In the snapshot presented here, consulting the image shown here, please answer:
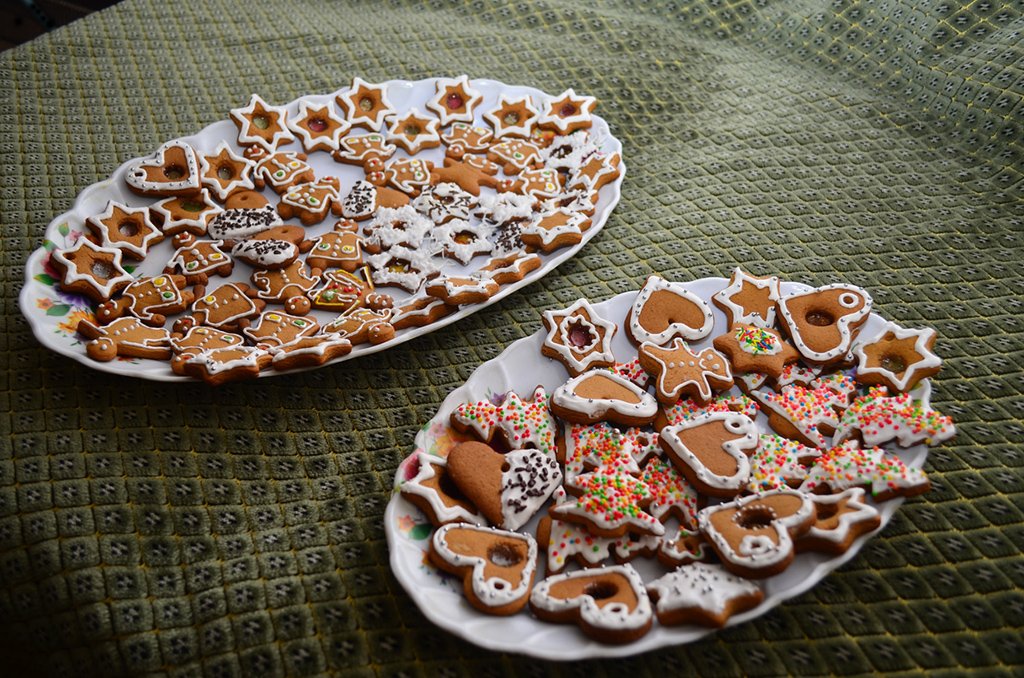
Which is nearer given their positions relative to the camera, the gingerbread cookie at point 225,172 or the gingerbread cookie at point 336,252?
the gingerbread cookie at point 336,252

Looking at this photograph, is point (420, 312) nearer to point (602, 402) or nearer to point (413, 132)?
point (602, 402)

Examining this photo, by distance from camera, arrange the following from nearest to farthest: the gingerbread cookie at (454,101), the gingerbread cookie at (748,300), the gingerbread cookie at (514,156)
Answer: the gingerbread cookie at (748,300)
the gingerbread cookie at (514,156)
the gingerbread cookie at (454,101)

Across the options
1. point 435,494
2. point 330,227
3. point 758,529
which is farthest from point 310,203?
point 758,529

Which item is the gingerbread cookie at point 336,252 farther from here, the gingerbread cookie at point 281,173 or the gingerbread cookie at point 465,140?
the gingerbread cookie at point 465,140

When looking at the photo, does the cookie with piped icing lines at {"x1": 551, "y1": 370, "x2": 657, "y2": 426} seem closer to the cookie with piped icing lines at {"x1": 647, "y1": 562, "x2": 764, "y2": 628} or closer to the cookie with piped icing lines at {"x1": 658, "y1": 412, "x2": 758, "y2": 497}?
the cookie with piped icing lines at {"x1": 658, "y1": 412, "x2": 758, "y2": 497}

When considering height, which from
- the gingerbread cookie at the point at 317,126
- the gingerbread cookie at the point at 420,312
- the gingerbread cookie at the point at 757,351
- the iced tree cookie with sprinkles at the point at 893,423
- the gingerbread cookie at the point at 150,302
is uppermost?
the iced tree cookie with sprinkles at the point at 893,423

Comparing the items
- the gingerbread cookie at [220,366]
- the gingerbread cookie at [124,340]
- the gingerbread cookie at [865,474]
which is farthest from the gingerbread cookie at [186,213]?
the gingerbread cookie at [865,474]

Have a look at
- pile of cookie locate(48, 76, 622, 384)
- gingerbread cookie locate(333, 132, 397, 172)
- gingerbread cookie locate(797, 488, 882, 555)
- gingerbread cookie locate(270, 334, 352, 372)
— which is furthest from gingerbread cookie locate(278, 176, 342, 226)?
gingerbread cookie locate(797, 488, 882, 555)
